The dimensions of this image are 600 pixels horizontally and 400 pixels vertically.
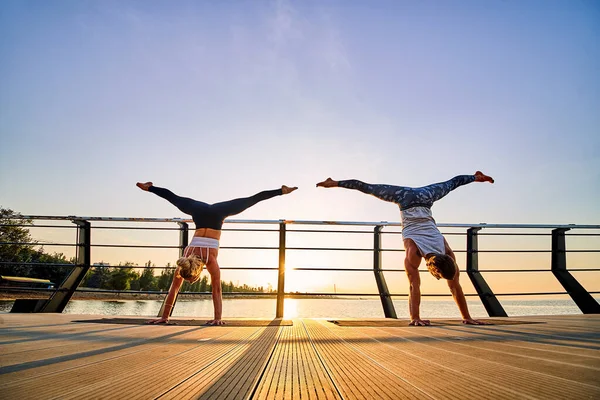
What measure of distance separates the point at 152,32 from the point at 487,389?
9397 millimetres

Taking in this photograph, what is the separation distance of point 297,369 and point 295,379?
0.47 ft

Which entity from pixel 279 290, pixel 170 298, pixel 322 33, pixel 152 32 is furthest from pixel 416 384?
pixel 152 32

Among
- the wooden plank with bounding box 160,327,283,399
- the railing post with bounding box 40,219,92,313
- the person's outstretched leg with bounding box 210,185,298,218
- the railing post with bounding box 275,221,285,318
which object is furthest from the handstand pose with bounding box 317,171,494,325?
the railing post with bounding box 40,219,92,313

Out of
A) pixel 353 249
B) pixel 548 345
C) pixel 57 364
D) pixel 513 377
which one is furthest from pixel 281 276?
pixel 513 377

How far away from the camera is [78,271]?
14.5 feet

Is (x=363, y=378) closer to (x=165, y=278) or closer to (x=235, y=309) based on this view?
(x=165, y=278)

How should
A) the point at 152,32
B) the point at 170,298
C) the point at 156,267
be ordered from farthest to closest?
the point at 152,32, the point at 156,267, the point at 170,298

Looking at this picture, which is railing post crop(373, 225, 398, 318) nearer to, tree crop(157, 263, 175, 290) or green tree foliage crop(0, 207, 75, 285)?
tree crop(157, 263, 175, 290)

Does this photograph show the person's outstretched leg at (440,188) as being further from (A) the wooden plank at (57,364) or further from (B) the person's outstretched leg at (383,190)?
(A) the wooden plank at (57,364)

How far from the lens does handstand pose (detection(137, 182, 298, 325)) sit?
10.6 feet

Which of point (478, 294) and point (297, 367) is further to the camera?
point (478, 294)

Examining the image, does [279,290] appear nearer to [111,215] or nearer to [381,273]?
[381,273]

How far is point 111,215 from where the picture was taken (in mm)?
4457

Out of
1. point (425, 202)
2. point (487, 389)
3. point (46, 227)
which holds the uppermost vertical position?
point (425, 202)
